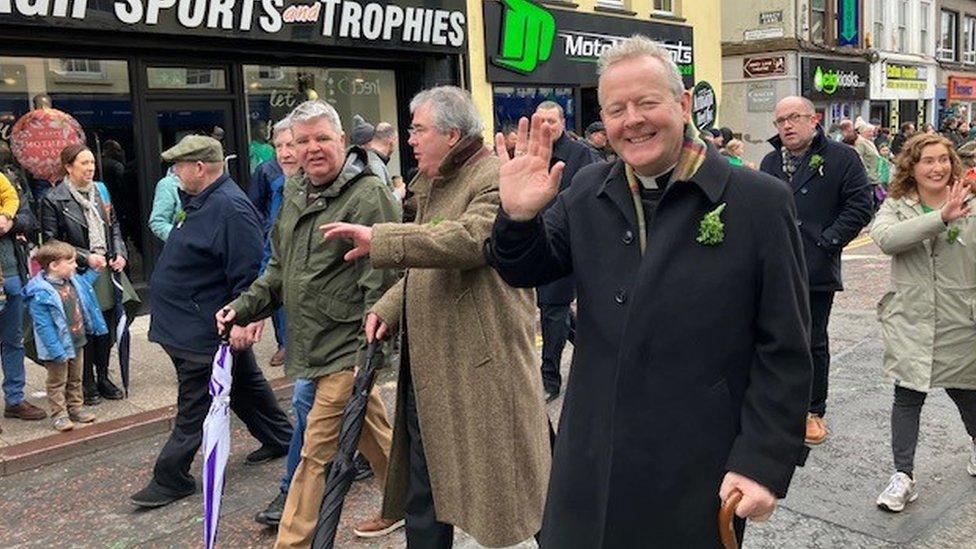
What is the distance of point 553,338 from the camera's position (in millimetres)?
6242

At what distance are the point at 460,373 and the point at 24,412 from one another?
403 centimetres

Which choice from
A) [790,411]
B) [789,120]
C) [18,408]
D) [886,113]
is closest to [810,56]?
[886,113]

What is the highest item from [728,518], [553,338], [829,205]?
[829,205]

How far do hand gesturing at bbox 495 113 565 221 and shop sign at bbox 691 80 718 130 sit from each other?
16.5 meters

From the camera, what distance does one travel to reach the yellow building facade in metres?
13.4

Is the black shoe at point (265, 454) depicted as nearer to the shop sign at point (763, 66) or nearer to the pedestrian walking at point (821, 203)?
the pedestrian walking at point (821, 203)

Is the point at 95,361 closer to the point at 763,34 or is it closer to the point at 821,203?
the point at 821,203

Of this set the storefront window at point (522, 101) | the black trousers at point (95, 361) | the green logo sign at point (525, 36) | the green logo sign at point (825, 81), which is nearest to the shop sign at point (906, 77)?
the green logo sign at point (825, 81)

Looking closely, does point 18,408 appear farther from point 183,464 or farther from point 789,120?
point 789,120

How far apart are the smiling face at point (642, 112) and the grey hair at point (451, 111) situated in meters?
1.09

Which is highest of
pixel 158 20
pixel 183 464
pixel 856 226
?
pixel 158 20

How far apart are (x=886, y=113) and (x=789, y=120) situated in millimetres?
27251

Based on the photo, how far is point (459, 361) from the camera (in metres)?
3.23

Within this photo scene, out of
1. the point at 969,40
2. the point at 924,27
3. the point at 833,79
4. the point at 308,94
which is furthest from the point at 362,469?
the point at 969,40
